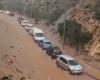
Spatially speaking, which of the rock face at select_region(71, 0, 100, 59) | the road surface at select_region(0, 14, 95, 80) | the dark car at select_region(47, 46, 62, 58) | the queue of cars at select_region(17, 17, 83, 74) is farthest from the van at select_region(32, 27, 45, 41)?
the dark car at select_region(47, 46, 62, 58)

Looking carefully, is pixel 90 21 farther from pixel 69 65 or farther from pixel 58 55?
pixel 69 65

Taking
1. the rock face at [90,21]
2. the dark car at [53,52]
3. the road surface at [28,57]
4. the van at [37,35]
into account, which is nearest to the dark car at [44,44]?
the road surface at [28,57]

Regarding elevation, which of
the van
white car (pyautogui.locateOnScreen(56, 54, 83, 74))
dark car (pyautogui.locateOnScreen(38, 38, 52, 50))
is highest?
the van

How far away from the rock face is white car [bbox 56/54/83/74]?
4.85 metres

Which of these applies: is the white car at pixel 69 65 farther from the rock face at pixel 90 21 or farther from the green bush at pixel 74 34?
the green bush at pixel 74 34

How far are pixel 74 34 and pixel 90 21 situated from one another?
3081 millimetres

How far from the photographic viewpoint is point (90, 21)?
52.7m

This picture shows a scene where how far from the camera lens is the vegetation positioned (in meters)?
49.9

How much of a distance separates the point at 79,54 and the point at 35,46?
7.50m

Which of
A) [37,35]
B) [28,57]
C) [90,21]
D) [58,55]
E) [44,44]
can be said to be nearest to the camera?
[58,55]

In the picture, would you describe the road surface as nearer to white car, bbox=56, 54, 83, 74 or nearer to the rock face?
white car, bbox=56, 54, 83, 74

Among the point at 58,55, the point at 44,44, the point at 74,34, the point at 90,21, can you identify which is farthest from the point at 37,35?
the point at 58,55

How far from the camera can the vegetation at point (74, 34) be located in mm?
49928

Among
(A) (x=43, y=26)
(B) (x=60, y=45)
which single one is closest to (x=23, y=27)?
(A) (x=43, y=26)
